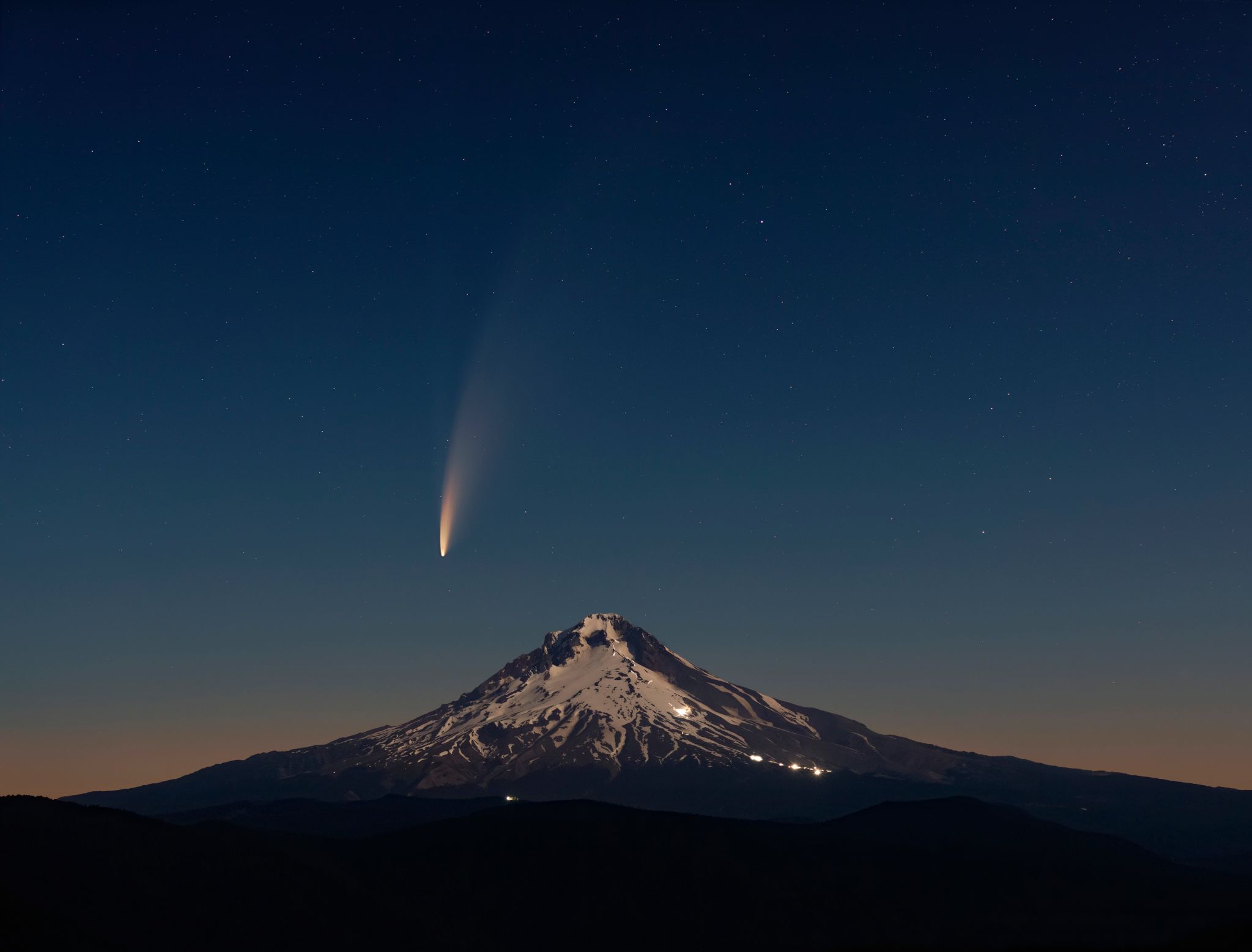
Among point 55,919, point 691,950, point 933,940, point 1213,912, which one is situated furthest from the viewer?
point 691,950

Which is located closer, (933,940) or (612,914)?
(933,940)

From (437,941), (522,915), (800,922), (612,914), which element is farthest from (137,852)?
(800,922)

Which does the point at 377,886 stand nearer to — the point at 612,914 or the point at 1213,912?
the point at 612,914

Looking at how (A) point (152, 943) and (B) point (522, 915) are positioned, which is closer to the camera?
(A) point (152, 943)

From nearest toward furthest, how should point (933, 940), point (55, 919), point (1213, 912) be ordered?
point (55, 919) → point (1213, 912) → point (933, 940)

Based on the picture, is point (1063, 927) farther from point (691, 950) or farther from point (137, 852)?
point (137, 852)

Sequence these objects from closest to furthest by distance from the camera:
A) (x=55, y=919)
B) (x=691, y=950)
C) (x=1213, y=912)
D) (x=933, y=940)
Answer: (x=55, y=919), (x=1213, y=912), (x=933, y=940), (x=691, y=950)

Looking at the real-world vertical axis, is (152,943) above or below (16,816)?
below

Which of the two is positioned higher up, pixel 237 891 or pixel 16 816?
pixel 16 816

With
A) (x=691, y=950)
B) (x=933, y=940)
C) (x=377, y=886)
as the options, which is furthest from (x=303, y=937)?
(x=933, y=940)
